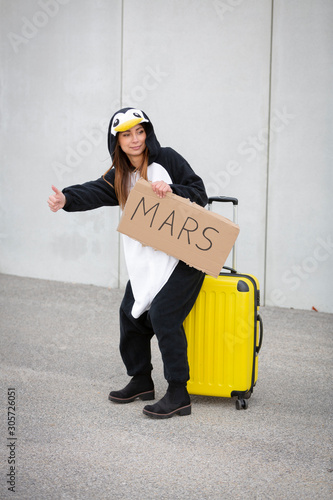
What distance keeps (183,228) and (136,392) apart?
963mm

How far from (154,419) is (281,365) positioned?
128 cm

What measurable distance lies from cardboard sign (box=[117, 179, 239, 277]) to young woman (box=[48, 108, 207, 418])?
7 centimetres

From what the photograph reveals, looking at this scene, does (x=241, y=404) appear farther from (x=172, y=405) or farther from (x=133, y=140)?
(x=133, y=140)

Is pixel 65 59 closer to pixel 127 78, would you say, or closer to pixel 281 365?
pixel 127 78

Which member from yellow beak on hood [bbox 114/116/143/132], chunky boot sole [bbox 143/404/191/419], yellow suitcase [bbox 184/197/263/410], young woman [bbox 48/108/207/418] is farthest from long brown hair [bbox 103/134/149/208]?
chunky boot sole [bbox 143/404/191/419]

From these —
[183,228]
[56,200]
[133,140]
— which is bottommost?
[183,228]

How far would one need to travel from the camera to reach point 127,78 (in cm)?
638

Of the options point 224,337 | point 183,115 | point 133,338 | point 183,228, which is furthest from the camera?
point 183,115

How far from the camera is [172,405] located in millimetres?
3225

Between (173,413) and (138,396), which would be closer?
(173,413)

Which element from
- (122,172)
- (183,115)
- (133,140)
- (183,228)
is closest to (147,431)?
(183,228)

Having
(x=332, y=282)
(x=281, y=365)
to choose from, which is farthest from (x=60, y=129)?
(x=281, y=365)

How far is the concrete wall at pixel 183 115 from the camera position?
5.66 m

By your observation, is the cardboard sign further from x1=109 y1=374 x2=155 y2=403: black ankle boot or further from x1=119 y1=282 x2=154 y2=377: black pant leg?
x1=109 y1=374 x2=155 y2=403: black ankle boot
